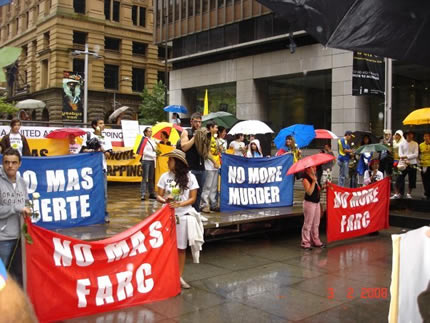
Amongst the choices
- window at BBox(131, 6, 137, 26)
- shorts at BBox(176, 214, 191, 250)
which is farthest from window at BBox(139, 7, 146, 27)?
shorts at BBox(176, 214, 191, 250)

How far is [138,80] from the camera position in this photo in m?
55.9

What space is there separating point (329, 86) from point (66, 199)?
22118 millimetres

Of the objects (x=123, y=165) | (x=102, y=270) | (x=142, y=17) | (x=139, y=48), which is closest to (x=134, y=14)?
(x=142, y=17)

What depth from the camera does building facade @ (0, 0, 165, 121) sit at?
157 ft

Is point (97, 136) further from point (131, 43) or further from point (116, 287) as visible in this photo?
point (131, 43)

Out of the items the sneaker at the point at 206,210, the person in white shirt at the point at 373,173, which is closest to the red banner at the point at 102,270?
the sneaker at the point at 206,210

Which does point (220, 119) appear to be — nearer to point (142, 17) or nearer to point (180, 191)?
point (180, 191)

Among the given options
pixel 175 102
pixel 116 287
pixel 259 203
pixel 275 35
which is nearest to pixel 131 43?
pixel 175 102

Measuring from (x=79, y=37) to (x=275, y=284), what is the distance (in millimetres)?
48845

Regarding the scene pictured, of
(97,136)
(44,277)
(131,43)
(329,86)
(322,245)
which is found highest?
(131,43)

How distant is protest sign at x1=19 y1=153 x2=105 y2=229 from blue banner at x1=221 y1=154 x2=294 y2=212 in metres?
2.88

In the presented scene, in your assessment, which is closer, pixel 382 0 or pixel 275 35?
pixel 382 0

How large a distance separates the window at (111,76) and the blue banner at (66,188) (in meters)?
47.2

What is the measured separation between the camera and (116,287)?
515 centimetres
